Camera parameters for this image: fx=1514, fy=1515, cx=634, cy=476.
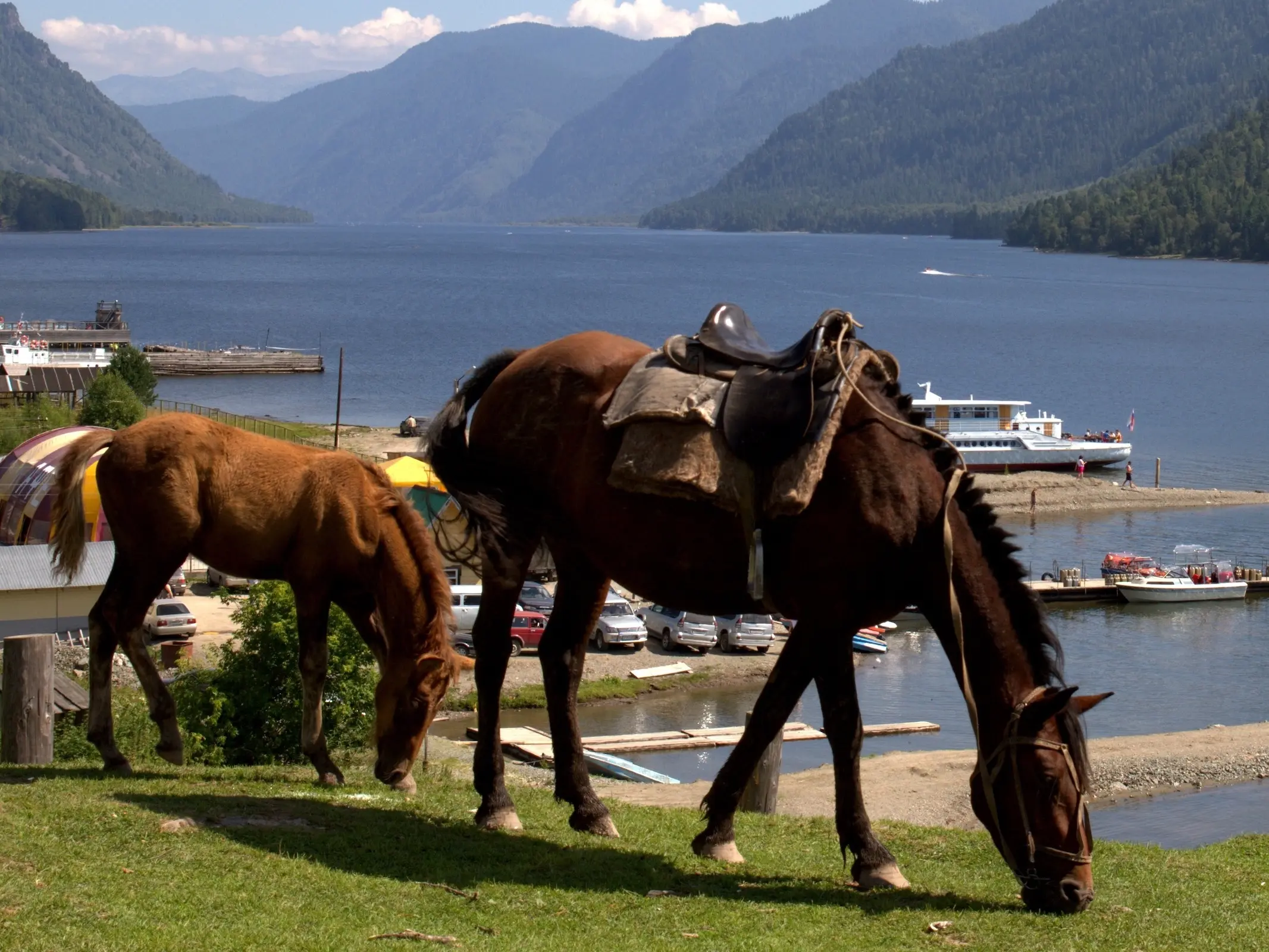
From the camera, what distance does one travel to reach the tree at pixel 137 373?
7312 centimetres

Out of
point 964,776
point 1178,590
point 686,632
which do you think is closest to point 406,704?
point 964,776

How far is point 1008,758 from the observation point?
8109 mm

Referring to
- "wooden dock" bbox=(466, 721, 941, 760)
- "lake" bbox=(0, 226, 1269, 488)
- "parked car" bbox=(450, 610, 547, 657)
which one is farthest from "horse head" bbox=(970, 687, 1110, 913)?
"lake" bbox=(0, 226, 1269, 488)

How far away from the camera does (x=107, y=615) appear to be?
10367 millimetres

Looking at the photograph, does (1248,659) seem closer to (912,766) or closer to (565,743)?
(912,766)

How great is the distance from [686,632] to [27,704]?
30.0 m

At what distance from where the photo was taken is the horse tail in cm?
1042

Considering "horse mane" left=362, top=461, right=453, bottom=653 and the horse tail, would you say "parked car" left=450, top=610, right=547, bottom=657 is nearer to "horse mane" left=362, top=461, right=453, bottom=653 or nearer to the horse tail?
the horse tail

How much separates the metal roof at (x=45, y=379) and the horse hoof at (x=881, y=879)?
220 feet

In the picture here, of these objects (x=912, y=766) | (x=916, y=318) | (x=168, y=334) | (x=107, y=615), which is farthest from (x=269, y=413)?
(x=916, y=318)

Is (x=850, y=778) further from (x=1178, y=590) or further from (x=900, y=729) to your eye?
(x=1178, y=590)

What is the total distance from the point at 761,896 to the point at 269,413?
8190 cm

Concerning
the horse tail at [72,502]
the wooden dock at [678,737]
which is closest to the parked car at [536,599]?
the wooden dock at [678,737]

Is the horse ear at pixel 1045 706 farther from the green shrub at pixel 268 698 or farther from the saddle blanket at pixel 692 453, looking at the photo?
the green shrub at pixel 268 698
